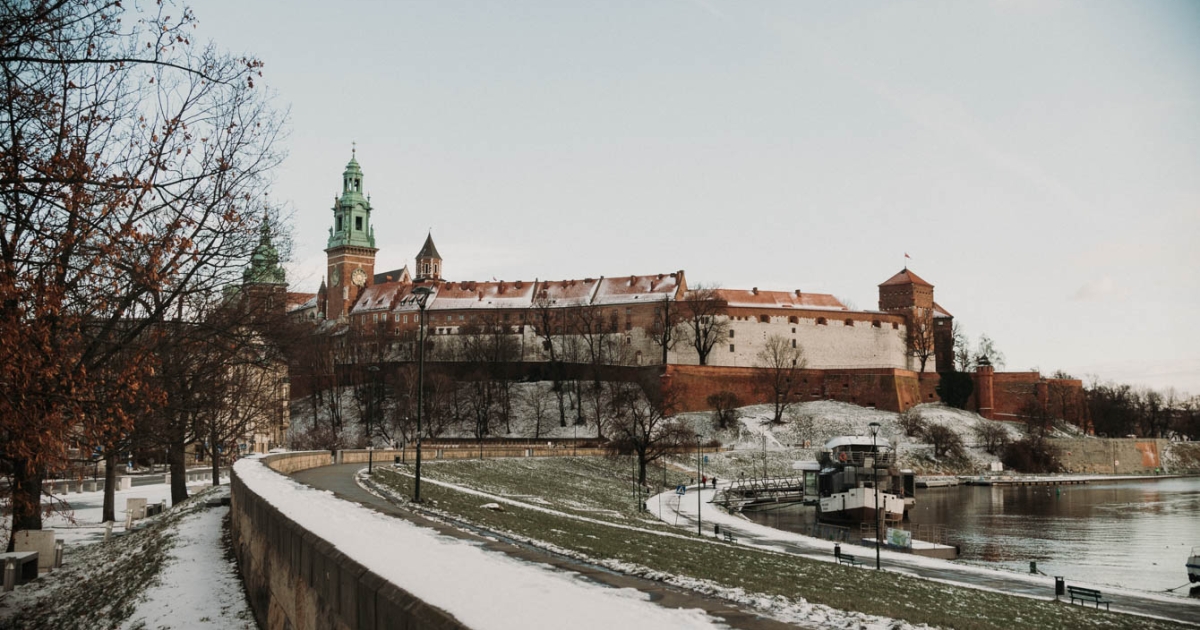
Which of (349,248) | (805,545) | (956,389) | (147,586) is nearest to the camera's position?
(147,586)

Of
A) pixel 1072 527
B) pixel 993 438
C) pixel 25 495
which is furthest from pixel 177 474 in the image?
pixel 993 438

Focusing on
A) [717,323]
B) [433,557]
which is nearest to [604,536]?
[433,557]

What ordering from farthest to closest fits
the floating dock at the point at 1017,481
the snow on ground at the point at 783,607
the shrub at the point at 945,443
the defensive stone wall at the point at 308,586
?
the shrub at the point at 945,443 < the floating dock at the point at 1017,481 < the snow on ground at the point at 783,607 < the defensive stone wall at the point at 308,586

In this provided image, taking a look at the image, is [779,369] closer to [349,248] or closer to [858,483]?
[858,483]

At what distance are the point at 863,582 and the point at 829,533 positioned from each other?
25219 millimetres

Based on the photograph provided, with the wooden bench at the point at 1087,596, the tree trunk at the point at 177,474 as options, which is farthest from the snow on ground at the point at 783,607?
the tree trunk at the point at 177,474

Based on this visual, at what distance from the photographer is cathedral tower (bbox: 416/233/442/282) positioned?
14288cm

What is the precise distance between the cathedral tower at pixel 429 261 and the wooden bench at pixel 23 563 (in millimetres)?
123047

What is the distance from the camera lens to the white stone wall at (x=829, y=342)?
111750 mm

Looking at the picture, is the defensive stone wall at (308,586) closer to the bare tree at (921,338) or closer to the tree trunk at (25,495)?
the tree trunk at (25,495)

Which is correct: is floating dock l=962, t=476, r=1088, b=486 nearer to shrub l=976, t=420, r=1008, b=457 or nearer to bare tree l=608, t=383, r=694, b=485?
shrub l=976, t=420, r=1008, b=457

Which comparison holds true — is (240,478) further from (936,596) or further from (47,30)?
(936,596)

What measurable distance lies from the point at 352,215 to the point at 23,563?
11895cm

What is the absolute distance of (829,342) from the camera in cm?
11344
